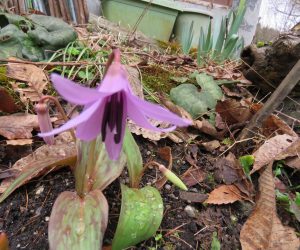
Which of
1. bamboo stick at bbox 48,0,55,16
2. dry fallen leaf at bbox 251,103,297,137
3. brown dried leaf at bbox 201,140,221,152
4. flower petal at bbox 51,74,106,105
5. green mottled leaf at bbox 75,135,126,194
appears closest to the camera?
flower petal at bbox 51,74,106,105

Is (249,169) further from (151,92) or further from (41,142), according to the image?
(41,142)

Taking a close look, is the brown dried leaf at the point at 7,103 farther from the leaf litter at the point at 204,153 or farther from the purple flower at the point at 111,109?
the purple flower at the point at 111,109

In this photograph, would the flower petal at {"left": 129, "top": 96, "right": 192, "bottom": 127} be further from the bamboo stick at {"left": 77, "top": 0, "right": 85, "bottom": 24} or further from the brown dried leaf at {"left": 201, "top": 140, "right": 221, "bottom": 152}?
the bamboo stick at {"left": 77, "top": 0, "right": 85, "bottom": 24}

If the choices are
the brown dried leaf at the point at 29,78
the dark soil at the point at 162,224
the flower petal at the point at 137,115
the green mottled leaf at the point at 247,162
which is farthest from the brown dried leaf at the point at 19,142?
the green mottled leaf at the point at 247,162

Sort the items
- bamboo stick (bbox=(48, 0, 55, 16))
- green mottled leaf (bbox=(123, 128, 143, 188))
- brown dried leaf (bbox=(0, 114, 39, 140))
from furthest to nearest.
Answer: bamboo stick (bbox=(48, 0, 55, 16)), brown dried leaf (bbox=(0, 114, 39, 140)), green mottled leaf (bbox=(123, 128, 143, 188))

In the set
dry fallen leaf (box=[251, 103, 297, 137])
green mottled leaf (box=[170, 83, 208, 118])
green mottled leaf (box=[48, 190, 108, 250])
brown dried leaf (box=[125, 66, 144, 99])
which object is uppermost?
green mottled leaf (box=[48, 190, 108, 250])

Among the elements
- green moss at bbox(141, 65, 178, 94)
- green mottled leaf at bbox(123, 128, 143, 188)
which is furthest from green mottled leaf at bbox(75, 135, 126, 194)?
green moss at bbox(141, 65, 178, 94)
